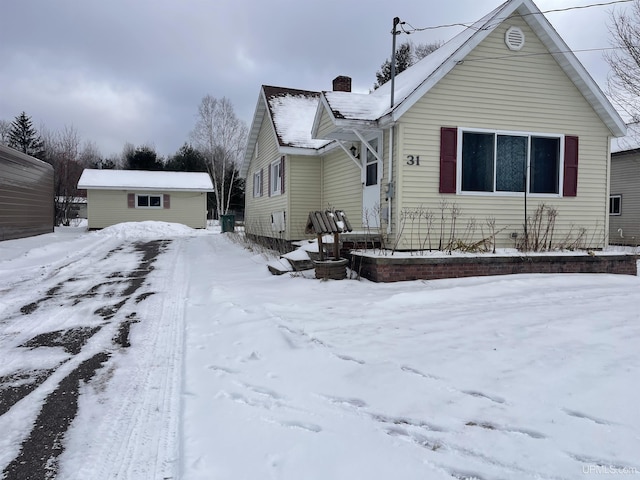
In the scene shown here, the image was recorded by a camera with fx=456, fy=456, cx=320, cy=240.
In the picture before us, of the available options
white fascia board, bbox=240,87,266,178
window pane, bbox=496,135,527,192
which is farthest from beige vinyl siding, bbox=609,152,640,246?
white fascia board, bbox=240,87,266,178

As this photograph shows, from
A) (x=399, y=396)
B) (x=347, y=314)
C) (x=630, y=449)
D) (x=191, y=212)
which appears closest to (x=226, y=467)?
(x=399, y=396)

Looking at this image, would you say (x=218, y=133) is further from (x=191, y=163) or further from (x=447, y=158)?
(x=447, y=158)

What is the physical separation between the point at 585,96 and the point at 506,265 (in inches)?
175

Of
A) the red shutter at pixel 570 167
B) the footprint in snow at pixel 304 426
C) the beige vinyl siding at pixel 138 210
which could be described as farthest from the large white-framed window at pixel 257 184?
the footprint in snow at pixel 304 426

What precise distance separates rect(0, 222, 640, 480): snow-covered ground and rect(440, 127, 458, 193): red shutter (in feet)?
9.13

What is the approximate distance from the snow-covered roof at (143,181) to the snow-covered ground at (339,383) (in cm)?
2172

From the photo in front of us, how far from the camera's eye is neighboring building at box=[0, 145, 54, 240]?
14945mm

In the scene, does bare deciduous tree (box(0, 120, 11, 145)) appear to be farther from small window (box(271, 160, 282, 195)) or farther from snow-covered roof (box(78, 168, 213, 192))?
small window (box(271, 160, 282, 195))

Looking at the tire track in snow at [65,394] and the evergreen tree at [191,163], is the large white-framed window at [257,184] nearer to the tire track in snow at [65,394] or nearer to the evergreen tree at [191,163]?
the tire track in snow at [65,394]

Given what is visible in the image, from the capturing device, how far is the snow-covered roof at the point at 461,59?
858cm

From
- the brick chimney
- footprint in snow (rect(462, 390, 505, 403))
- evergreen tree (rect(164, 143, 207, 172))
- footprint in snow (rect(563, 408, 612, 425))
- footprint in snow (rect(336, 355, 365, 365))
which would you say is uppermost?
evergreen tree (rect(164, 143, 207, 172))

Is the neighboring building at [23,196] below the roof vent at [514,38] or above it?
below

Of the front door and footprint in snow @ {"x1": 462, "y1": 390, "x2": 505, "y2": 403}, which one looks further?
the front door

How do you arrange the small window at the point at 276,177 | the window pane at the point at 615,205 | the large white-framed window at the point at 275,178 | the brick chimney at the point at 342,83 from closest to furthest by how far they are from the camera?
1. the small window at the point at 276,177
2. the large white-framed window at the point at 275,178
3. the brick chimney at the point at 342,83
4. the window pane at the point at 615,205
